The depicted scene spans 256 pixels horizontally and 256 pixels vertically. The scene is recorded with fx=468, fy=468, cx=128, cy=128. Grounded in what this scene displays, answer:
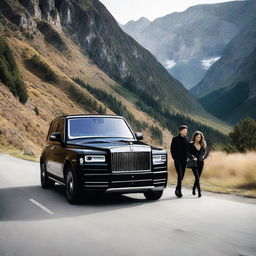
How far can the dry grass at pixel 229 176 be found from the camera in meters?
13.6

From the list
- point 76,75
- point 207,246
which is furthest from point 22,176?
point 76,75

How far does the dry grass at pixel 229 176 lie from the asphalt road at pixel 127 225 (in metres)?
2.20

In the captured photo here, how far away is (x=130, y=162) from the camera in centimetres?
958

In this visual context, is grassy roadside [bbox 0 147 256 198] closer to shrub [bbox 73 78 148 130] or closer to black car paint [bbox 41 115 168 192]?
black car paint [bbox 41 115 168 192]

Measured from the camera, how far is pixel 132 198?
10961mm

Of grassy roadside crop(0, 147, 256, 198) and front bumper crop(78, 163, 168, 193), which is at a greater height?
front bumper crop(78, 163, 168, 193)

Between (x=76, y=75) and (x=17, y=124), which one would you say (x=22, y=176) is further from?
(x=76, y=75)

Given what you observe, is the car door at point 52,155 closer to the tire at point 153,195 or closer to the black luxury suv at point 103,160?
the black luxury suv at point 103,160

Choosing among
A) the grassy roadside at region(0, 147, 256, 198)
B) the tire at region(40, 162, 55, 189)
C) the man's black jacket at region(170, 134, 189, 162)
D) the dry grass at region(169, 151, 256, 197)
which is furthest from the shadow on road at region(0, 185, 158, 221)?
the dry grass at region(169, 151, 256, 197)

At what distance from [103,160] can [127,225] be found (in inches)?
86.1

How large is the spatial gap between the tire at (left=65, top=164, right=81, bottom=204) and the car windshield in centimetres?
117

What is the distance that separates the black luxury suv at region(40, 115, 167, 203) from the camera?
939cm

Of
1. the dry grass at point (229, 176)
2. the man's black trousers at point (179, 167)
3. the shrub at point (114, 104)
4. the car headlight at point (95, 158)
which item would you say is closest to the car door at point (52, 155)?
the car headlight at point (95, 158)

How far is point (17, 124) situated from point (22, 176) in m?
41.0
